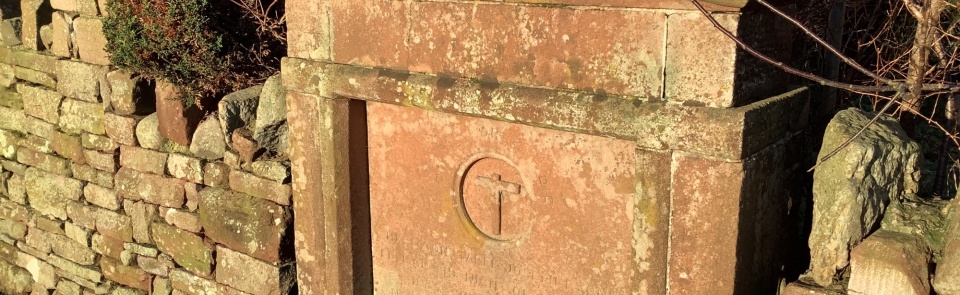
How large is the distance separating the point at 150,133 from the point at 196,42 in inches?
26.1

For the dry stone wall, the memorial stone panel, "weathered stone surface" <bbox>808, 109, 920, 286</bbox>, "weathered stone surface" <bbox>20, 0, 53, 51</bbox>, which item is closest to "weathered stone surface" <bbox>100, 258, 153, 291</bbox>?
the dry stone wall

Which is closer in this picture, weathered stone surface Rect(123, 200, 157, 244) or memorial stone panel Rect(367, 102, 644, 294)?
memorial stone panel Rect(367, 102, 644, 294)

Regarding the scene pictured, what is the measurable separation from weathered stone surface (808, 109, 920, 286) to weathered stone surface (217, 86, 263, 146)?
269 centimetres

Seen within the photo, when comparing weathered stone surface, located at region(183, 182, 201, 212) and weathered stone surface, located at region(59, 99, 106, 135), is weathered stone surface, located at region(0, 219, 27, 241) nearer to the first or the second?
weathered stone surface, located at region(59, 99, 106, 135)

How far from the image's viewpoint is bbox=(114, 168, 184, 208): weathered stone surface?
468cm

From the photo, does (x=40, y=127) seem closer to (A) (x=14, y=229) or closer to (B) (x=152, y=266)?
(A) (x=14, y=229)

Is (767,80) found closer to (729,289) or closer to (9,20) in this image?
(729,289)

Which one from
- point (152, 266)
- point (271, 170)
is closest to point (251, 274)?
Result: point (271, 170)

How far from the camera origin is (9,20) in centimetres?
566

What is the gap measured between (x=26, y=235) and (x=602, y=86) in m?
4.52

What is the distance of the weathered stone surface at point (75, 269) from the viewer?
17.6 feet

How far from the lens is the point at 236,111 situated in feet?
14.3

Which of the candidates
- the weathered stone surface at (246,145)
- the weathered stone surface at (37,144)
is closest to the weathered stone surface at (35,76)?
the weathered stone surface at (37,144)

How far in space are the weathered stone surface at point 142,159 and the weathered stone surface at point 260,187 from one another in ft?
A: 2.00
